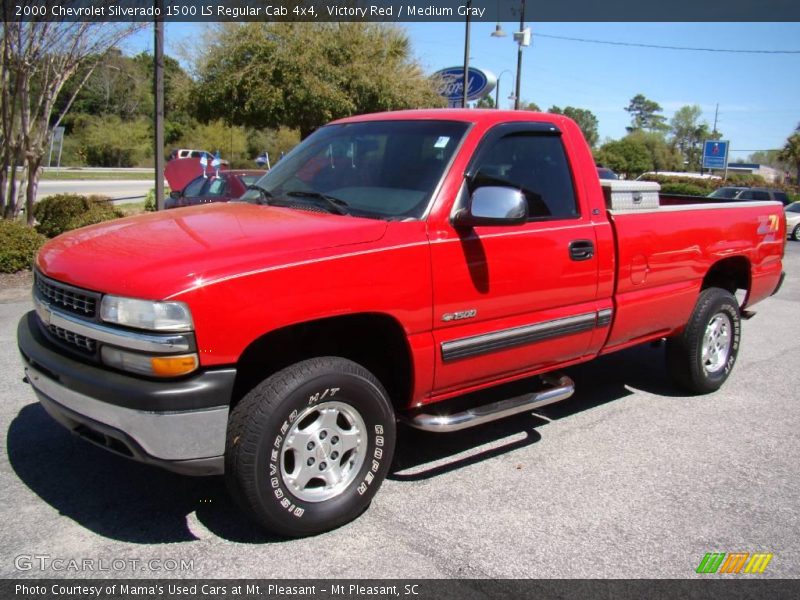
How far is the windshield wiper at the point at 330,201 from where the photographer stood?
3730mm

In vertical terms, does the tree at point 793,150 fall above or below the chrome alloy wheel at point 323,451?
above

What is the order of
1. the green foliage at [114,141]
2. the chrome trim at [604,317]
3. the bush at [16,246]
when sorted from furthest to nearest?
the green foliage at [114,141]
the bush at [16,246]
the chrome trim at [604,317]

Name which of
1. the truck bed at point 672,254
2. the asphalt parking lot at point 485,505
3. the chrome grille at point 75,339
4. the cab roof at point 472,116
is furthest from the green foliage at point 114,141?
the chrome grille at point 75,339

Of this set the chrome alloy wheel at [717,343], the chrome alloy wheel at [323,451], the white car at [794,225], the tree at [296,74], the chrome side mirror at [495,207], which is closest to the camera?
the chrome alloy wheel at [323,451]

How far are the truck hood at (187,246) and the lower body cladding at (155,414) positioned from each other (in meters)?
0.38

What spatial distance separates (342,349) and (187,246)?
3.23 feet

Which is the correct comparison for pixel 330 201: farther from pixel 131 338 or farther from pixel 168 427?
pixel 168 427

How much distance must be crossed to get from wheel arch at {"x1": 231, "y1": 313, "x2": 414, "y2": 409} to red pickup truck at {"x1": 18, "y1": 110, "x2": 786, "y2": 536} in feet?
0.05

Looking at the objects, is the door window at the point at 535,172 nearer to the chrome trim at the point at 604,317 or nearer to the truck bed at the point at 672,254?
the truck bed at the point at 672,254

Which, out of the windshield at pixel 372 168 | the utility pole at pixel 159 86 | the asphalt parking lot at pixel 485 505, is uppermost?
the utility pole at pixel 159 86

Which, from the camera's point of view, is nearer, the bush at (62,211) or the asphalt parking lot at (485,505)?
the asphalt parking lot at (485,505)

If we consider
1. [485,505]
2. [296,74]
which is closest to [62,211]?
[296,74]

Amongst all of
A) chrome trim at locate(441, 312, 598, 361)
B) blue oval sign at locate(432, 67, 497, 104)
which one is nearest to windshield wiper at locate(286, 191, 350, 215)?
chrome trim at locate(441, 312, 598, 361)

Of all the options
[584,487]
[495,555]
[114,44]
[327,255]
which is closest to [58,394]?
[327,255]
